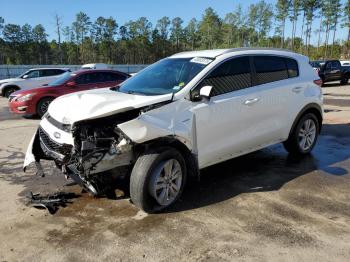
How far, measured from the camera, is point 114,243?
3.81 metres

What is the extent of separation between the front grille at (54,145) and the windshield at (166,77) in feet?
4.06

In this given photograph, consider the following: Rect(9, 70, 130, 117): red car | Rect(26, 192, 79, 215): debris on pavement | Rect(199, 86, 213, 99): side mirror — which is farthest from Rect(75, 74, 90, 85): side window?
Rect(199, 86, 213, 99): side mirror

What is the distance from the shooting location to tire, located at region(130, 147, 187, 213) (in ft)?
13.9

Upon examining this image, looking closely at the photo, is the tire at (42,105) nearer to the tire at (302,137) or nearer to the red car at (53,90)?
the red car at (53,90)

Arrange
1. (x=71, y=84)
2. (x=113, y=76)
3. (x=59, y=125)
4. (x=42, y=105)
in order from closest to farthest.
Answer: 1. (x=59, y=125)
2. (x=42, y=105)
3. (x=71, y=84)
4. (x=113, y=76)

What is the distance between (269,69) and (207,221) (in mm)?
2815

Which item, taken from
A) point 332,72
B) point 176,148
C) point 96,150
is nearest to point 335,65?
point 332,72

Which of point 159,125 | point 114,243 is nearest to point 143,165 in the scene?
point 159,125

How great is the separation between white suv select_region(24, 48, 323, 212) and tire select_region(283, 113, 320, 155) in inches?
11.5

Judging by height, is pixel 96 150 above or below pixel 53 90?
above

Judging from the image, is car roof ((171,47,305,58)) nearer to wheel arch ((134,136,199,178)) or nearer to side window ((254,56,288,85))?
side window ((254,56,288,85))

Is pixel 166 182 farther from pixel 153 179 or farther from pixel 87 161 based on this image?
pixel 87 161

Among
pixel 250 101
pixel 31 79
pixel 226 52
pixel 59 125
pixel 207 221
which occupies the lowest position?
pixel 207 221

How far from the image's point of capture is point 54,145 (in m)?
4.57
